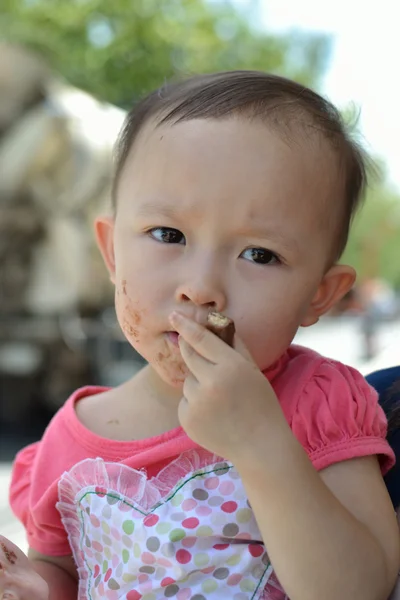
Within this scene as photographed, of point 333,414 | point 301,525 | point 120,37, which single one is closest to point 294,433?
point 333,414

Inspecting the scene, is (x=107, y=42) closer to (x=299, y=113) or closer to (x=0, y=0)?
(x=0, y=0)

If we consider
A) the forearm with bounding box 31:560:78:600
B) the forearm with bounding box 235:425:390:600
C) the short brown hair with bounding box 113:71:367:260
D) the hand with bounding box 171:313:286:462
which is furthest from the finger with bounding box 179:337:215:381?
the forearm with bounding box 31:560:78:600

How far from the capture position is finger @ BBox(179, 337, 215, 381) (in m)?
0.86

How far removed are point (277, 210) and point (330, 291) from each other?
0.74 feet

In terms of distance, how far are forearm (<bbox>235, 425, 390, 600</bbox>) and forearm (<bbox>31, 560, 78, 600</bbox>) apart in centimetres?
46

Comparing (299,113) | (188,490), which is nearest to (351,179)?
(299,113)

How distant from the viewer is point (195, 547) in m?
1.00

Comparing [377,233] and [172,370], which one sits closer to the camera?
[172,370]

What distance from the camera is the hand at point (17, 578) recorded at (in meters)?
0.98

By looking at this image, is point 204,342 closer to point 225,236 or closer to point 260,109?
point 225,236

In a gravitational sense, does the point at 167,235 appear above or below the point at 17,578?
above

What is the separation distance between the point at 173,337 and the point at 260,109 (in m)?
0.33

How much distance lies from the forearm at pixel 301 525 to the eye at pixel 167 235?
12.0 inches

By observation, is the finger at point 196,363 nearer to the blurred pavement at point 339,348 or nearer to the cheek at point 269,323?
the cheek at point 269,323
